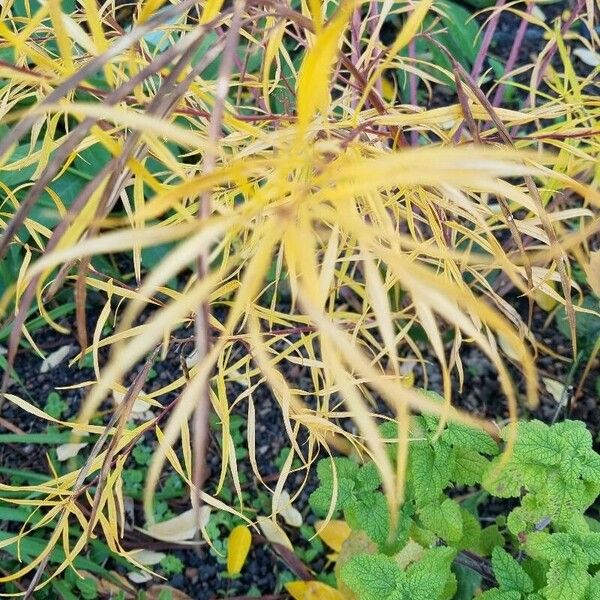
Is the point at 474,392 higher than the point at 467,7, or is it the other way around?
the point at 467,7

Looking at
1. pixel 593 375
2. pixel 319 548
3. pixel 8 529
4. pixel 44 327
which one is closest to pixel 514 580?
pixel 319 548

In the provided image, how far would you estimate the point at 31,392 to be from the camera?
1342 mm

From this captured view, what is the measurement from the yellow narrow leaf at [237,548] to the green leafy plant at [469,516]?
0.93 feet

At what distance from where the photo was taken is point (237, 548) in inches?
45.3

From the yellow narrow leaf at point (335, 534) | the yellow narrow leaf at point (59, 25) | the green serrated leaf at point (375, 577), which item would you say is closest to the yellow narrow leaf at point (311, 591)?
the yellow narrow leaf at point (335, 534)

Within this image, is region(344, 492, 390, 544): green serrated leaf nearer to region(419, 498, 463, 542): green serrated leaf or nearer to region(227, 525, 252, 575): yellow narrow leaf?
region(419, 498, 463, 542): green serrated leaf

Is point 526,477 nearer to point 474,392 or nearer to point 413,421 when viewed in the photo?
point 413,421

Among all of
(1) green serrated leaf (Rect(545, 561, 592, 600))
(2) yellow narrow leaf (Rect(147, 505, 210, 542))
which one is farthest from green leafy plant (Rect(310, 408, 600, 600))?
(2) yellow narrow leaf (Rect(147, 505, 210, 542))

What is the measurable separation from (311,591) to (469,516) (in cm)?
29

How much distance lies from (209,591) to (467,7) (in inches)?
48.8

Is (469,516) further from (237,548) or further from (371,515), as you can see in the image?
(237,548)

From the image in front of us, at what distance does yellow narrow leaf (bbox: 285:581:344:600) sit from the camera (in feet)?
3.58

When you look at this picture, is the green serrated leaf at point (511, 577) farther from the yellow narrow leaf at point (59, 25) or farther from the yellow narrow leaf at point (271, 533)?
the yellow narrow leaf at point (59, 25)

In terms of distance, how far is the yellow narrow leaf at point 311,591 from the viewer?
1.09 metres
